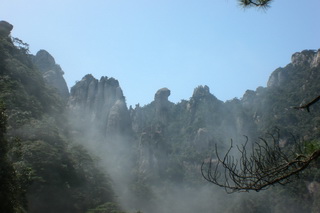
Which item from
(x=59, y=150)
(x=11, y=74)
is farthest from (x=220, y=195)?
(x=11, y=74)

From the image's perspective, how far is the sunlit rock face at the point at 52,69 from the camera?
58569 millimetres

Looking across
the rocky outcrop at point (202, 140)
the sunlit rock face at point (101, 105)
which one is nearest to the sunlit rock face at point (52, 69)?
the sunlit rock face at point (101, 105)

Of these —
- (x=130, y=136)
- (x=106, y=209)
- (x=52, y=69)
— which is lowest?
(x=106, y=209)

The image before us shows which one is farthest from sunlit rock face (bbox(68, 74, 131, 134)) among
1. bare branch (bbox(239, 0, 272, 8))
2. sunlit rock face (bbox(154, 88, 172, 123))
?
bare branch (bbox(239, 0, 272, 8))

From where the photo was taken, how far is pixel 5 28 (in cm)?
3819

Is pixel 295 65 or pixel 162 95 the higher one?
pixel 295 65

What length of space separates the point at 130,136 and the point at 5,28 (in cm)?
2684

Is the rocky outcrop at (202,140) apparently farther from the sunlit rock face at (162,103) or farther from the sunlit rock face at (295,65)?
the sunlit rock face at (295,65)

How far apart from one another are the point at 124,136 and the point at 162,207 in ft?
51.9

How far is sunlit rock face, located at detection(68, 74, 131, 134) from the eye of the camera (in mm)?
51969

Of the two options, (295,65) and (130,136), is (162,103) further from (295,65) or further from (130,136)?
(295,65)

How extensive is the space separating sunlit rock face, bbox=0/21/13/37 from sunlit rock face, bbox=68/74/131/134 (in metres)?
17.7

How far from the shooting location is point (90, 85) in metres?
56.4

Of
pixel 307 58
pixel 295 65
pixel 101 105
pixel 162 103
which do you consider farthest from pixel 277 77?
pixel 101 105
